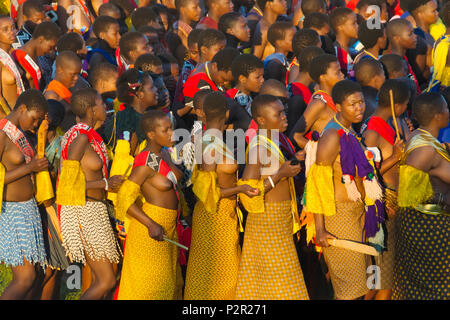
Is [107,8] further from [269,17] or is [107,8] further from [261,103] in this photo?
[261,103]

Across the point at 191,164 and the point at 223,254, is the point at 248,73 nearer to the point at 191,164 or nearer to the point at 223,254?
the point at 191,164

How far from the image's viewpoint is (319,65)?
26.2ft

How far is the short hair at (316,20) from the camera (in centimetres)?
990

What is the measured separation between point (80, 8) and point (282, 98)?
4703mm

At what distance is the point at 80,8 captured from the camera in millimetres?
11383

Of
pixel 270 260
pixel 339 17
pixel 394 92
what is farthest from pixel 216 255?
pixel 339 17

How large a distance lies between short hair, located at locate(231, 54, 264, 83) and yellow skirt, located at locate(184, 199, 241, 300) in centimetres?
156

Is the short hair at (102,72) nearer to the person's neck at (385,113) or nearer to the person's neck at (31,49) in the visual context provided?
the person's neck at (31,49)

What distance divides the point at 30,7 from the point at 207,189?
15.4ft

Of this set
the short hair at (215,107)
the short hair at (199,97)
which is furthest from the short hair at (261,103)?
the short hair at (199,97)

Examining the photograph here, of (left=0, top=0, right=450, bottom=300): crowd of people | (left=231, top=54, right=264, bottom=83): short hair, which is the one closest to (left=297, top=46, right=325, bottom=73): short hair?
(left=0, top=0, right=450, bottom=300): crowd of people

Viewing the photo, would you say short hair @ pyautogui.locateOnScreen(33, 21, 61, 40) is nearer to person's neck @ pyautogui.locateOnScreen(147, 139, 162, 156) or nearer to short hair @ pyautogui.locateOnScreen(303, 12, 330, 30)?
short hair @ pyautogui.locateOnScreen(303, 12, 330, 30)

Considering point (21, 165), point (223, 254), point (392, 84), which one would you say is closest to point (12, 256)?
point (21, 165)

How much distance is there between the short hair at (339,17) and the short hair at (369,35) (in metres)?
0.33
